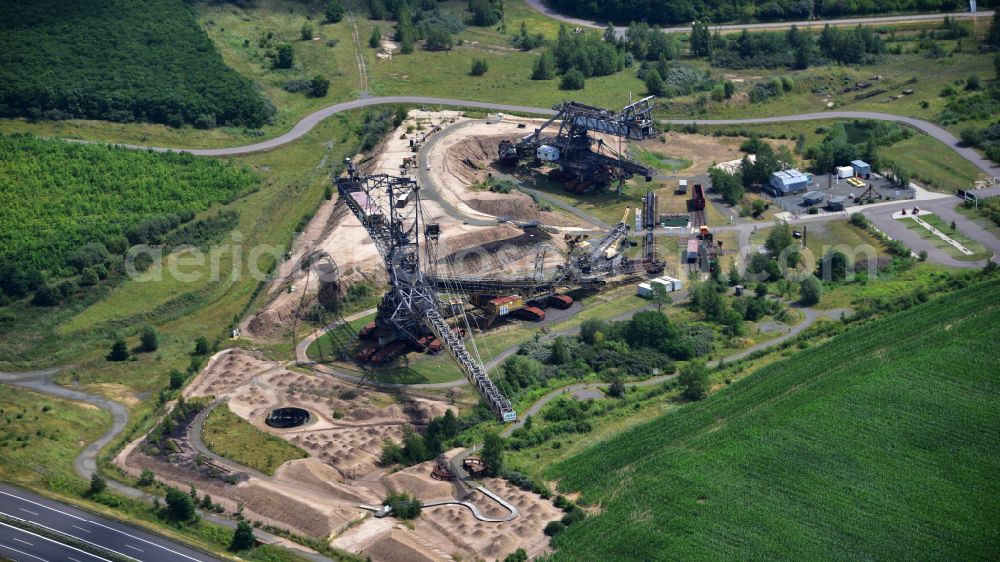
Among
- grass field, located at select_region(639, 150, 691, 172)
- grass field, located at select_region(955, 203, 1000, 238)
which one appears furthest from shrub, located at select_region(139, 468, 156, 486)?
grass field, located at select_region(955, 203, 1000, 238)

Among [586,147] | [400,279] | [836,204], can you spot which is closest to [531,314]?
[400,279]

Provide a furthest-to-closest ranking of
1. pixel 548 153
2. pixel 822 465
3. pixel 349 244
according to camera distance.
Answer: pixel 548 153 → pixel 349 244 → pixel 822 465

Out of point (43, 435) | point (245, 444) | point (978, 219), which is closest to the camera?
point (245, 444)

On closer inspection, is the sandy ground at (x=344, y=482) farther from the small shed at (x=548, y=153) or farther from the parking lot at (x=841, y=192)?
the parking lot at (x=841, y=192)

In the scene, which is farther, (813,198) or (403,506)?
(813,198)

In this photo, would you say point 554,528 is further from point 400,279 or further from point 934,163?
point 934,163

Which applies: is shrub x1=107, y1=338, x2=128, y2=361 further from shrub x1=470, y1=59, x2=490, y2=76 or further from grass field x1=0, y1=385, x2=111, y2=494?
shrub x1=470, y1=59, x2=490, y2=76

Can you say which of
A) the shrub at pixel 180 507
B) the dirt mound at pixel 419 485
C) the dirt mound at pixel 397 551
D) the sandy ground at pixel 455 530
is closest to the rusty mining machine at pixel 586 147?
the dirt mound at pixel 419 485
